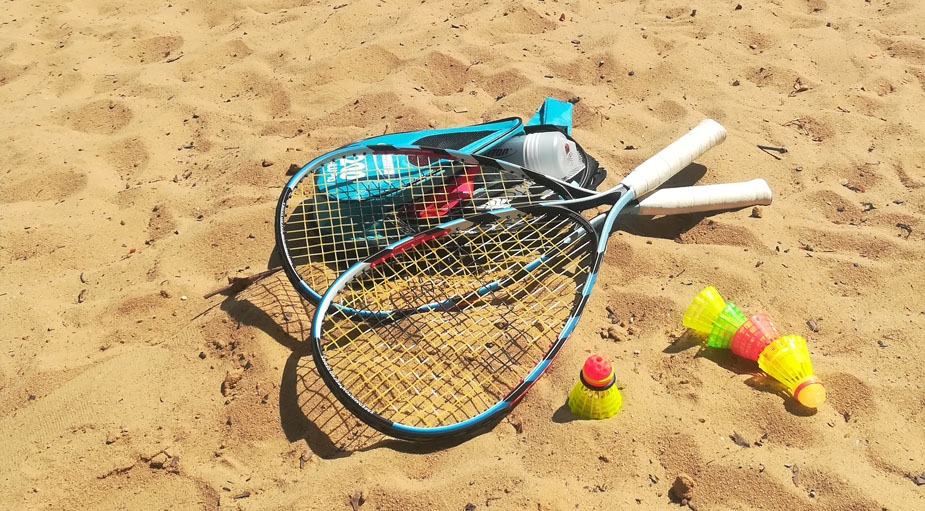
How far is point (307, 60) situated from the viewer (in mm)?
3691

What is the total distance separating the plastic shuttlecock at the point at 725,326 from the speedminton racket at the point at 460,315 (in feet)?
1.36

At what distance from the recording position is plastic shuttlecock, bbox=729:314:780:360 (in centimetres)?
208

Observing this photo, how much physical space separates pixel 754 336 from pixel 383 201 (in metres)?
1.32

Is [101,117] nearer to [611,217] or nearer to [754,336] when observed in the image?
[611,217]

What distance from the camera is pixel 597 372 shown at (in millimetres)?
1876

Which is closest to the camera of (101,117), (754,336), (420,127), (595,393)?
(595,393)

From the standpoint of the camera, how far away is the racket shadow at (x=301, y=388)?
6.44 ft

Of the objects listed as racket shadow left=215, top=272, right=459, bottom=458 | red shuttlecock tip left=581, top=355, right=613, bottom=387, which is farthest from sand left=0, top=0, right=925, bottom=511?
red shuttlecock tip left=581, top=355, right=613, bottom=387

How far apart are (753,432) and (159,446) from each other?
5.42ft

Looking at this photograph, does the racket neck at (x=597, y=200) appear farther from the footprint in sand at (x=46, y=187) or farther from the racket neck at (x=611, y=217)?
the footprint in sand at (x=46, y=187)

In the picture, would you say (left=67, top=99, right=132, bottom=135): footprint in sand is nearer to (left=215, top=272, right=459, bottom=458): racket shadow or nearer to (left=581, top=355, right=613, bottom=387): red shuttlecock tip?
(left=215, top=272, right=459, bottom=458): racket shadow

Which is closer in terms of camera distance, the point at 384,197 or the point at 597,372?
the point at 597,372

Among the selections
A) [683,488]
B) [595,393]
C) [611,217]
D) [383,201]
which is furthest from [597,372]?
[383,201]

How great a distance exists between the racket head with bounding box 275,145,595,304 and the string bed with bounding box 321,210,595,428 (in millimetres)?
143
